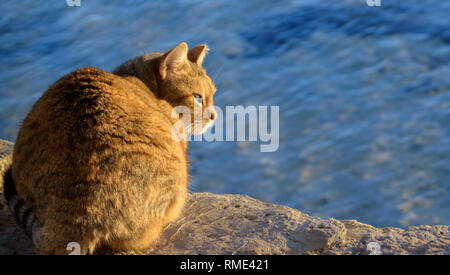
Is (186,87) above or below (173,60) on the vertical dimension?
below

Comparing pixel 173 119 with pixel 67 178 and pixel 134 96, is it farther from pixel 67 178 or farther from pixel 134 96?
pixel 67 178

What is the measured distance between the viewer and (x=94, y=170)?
123 inches

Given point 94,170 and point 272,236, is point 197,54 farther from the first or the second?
point 94,170

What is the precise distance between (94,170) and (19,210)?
2.38 ft

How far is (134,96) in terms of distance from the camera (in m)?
3.68

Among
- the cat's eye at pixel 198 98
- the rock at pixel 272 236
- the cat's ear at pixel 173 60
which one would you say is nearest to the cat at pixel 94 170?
the rock at pixel 272 236

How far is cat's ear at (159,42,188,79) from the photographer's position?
4418 millimetres

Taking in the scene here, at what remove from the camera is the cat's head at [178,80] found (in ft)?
14.9

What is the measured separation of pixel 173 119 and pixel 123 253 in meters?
1.45

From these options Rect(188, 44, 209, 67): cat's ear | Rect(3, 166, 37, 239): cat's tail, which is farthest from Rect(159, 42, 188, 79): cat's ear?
Rect(3, 166, 37, 239): cat's tail
